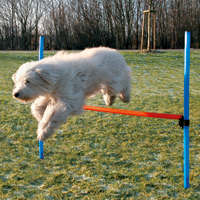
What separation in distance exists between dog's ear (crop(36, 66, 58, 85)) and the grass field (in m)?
1.34

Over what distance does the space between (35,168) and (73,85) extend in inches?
63.6

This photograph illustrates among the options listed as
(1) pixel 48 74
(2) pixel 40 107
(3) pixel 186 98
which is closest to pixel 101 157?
(2) pixel 40 107

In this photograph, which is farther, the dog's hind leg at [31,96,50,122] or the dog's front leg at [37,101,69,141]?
the dog's hind leg at [31,96,50,122]

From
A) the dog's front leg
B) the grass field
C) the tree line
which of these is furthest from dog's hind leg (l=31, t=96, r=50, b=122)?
the tree line

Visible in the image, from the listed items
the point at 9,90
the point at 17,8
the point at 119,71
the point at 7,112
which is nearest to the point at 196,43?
the point at 17,8

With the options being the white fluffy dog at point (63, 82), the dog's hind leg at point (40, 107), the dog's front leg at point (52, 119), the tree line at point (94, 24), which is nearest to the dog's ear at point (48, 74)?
the white fluffy dog at point (63, 82)

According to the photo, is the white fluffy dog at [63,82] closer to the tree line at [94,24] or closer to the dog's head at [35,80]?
the dog's head at [35,80]

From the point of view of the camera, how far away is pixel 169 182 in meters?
→ 3.41

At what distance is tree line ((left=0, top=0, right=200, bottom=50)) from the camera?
1559 centimetres

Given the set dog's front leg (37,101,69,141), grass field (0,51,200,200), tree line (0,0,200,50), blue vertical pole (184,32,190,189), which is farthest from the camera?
tree line (0,0,200,50)

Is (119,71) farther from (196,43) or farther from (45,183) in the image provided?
(196,43)

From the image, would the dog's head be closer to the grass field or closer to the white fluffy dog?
the white fluffy dog

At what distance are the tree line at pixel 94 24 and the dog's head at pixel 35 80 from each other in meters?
12.9

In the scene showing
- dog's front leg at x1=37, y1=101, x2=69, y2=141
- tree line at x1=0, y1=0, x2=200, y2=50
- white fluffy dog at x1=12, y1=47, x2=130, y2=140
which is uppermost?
tree line at x1=0, y1=0, x2=200, y2=50
